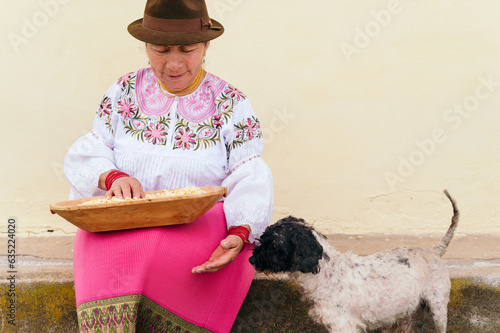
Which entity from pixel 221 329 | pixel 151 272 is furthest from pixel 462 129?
pixel 151 272

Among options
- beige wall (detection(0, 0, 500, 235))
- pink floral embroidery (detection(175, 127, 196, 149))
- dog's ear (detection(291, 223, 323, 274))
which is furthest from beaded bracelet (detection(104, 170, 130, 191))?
beige wall (detection(0, 0, 500, 235))

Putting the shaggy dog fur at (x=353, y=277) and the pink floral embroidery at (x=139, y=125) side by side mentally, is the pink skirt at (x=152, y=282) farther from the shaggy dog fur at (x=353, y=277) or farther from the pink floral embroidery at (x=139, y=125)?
the pink floral embroidery at (x=139, y=125)

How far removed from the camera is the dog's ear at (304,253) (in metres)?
2.79

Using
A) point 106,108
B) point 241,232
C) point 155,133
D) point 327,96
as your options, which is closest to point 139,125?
point 155,133

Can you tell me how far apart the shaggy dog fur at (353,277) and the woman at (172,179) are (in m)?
0.17

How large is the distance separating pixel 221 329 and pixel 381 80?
2.32 m

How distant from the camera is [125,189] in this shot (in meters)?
2.64

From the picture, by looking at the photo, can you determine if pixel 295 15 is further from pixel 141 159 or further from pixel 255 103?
pixel 141 159

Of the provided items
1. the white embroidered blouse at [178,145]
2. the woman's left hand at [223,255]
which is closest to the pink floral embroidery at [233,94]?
the white embroidered blouse at [178,145]

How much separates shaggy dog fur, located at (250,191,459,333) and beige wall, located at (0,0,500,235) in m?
1.15

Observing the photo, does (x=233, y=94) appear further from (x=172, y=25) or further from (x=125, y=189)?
(x=125, y=189)

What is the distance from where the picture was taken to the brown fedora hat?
8.81 ft

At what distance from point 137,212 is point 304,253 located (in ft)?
2.78

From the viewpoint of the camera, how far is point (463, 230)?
173 inches
